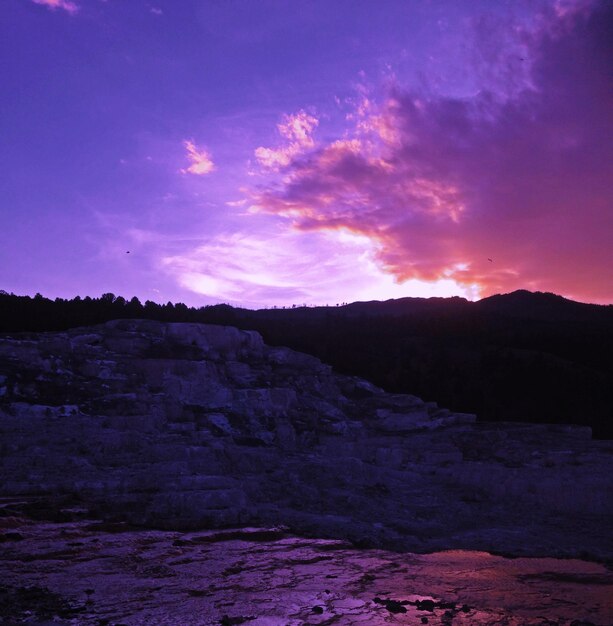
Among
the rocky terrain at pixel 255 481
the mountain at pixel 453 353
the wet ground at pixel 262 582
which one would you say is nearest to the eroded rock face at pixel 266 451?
the rocky terrain at pixel 255 481

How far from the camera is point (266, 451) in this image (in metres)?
20.5

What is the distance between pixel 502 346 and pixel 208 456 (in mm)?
37838

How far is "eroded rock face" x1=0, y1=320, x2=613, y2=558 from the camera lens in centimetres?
1366

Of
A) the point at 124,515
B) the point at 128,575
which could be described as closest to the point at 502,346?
the point at 124,515

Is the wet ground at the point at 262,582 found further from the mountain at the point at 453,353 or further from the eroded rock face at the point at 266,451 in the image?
the mountain at the point at 453,353

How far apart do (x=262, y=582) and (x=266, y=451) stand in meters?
11.5

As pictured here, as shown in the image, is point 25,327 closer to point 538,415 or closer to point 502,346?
point 538,415

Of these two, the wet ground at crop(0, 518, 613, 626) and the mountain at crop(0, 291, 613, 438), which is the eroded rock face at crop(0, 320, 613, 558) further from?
the mountain at crop(0, 291, 613, 438)

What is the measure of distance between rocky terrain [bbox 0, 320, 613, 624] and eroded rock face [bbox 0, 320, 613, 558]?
74mm

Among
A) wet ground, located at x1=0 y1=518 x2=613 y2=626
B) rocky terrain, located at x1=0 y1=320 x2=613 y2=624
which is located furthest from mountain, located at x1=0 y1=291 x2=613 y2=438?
wet ground, located at x1=0 y1=518 x2=613 y2=626

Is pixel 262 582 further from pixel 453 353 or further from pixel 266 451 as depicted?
pixel 453 353

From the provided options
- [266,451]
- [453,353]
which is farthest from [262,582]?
[453,353]

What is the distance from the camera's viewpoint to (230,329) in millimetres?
30609

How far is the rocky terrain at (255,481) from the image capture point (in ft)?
29.0
